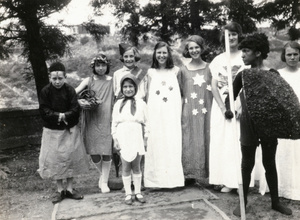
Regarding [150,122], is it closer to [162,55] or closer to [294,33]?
[162,55]

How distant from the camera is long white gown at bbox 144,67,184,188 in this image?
4.56m

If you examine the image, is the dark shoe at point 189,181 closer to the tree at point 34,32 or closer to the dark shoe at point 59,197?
the dark shoe at point 59,197

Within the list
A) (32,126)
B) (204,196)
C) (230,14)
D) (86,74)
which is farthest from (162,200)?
(86,74)

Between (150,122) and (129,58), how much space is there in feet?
3.03

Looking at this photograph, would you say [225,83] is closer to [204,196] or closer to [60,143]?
[204,196]

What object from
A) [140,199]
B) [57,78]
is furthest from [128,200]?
[57,78]

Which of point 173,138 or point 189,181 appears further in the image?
point 189,181

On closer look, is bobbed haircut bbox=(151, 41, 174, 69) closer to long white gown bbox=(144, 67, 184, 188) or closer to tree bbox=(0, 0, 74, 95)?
long white gown bbox=(144, 67, 184, 188)

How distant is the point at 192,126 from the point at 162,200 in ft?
3.48

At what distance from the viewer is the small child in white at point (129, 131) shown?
13.3ft

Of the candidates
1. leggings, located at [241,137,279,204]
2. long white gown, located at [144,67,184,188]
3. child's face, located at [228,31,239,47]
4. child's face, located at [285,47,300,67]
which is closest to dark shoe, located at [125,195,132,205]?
long white gown, located at [144,67,184,188]

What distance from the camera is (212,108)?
4.45 metres

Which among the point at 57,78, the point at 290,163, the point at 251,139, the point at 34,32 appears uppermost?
the point at 34,32

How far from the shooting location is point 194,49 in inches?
176
